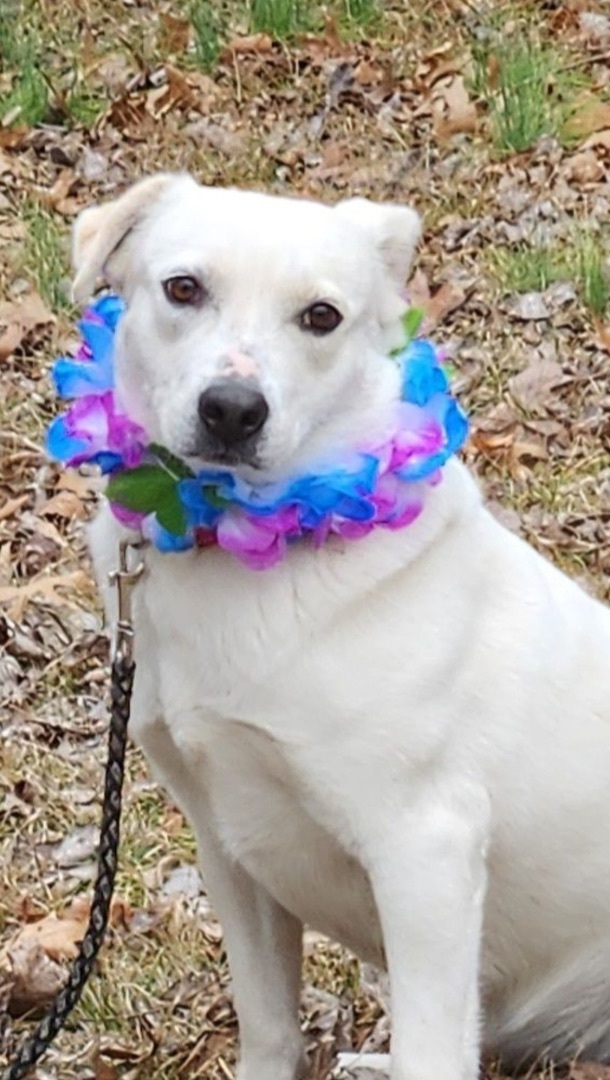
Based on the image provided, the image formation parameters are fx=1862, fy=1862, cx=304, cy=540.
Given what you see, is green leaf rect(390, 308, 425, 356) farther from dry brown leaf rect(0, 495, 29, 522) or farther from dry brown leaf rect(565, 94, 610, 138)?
dry brown leaf rect(565, 94, 610, 138)

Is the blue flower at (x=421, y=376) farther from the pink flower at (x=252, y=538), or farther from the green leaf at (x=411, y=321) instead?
the pink flower at (x=252, y=538)

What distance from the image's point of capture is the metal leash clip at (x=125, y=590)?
2.75 metres

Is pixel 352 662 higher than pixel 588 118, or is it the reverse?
pixel 352 662

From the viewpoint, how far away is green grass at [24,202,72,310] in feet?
21.0

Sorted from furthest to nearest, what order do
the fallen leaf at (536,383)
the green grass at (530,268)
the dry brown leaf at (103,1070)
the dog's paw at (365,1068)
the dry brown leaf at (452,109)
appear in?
the dry brown leaf at (452,109) → the green grass at (530,268) → the fallen leaf at (536,383) → the dry brown leaf at (103,1070) → the dog's paw at (365,1068)

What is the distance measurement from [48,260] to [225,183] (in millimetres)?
1164

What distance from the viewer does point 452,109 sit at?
769 centimetres

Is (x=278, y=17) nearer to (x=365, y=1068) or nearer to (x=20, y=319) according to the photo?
(x=20, y=319)

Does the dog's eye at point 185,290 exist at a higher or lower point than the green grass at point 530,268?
higher

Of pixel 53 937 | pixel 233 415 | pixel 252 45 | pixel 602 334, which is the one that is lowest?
pixel 252 45

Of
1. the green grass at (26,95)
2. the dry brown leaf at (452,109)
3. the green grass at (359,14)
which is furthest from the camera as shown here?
the green grass at (359,14)

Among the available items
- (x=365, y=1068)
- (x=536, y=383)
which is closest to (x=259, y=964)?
(x=365, y=1068)

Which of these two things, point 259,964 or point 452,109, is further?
point 452,109

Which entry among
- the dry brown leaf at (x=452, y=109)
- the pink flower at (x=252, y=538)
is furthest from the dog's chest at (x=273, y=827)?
the dry brown leaf at (x=452, y=109)
